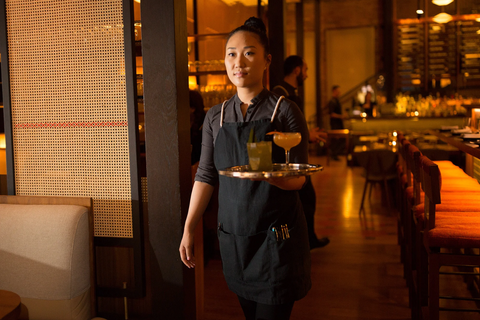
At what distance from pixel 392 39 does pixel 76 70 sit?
36.4ft

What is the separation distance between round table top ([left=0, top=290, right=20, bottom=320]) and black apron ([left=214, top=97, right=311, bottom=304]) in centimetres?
80

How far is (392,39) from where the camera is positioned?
474 inches

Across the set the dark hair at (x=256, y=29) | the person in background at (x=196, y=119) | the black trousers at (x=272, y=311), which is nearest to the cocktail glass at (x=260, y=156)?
the dark hair at (x=256, y=29)

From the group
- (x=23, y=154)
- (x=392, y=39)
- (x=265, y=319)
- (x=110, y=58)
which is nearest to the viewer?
(x=265, y=319)

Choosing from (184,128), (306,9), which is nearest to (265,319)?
(184,128)

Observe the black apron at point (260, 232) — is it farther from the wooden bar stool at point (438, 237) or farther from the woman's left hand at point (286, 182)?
the wooden bar stool at point (438, 237)

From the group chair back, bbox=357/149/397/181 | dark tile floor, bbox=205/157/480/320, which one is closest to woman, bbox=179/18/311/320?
dark tile floor, bbox=205/157/480/320

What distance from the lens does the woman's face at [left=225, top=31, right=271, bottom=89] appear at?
1731 mm

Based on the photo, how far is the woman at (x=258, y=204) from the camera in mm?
1724

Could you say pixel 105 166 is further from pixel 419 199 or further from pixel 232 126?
pixel 419 199

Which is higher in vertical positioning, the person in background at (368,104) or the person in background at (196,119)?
the person in background at (368,104)

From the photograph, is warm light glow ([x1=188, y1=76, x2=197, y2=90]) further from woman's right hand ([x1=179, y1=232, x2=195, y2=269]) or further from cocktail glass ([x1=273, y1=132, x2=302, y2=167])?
cocktail glass ([x1=273, y1=132, x2=302, y2=167])

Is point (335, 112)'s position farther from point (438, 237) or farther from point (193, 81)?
point (438, 237)

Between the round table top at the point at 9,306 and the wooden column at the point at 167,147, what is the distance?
70 cm
